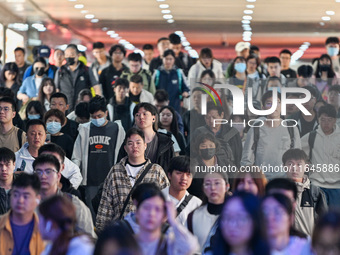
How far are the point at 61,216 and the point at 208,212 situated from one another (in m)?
2.07

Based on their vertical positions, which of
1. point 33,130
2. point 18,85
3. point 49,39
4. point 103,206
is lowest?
point 103,206

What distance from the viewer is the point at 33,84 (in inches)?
703

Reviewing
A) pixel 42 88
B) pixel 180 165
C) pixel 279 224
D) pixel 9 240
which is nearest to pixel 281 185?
pixel 279 224

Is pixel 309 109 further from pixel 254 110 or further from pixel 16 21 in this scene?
pixel 16 21

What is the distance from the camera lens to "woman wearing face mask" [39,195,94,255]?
6867 mm

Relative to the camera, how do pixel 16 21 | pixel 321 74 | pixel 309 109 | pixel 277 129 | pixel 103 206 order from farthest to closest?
pixel 16 21
pixel 321 74
pixel 309 109
pixel 277 129
pixel 103 206

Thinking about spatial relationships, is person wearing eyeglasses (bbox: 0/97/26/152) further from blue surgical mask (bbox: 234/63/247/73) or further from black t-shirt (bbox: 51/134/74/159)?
blue surgical mask (bbox: 234/63/247/73)

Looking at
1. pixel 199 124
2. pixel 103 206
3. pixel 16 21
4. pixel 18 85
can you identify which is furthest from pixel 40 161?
pixel 16 21

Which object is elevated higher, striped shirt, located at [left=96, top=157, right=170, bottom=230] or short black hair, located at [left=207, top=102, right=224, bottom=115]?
short black hair, located at [left=207, top=102, right=224, bottom=115]

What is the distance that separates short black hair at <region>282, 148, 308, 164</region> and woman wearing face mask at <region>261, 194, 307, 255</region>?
349cm

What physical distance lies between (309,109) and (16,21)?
1070 centimetres

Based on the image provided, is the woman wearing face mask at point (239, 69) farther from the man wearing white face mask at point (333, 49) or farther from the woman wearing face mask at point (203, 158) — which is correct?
the woman wearing face mask at point (203, 158)

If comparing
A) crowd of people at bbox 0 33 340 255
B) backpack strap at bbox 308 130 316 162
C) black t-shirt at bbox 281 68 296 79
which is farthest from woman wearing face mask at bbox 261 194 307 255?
black t-shirt at bbox 281 68 296 79

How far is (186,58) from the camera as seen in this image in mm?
19562
